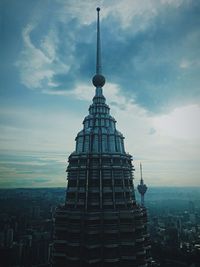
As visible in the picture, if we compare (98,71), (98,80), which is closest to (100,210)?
(98,80)

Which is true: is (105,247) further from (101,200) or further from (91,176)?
(91,176)

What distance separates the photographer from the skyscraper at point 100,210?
26297 millimetres

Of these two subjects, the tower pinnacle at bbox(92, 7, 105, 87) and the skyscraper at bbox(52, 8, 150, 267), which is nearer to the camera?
the skyscraper at bbox(52, 8, 150, 267)

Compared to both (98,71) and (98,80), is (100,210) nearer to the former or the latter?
(98,80)

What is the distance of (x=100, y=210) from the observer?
91.1 ft

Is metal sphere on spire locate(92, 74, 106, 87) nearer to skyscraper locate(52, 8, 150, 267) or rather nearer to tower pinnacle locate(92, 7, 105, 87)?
Answer: tower pinnacle locate(92, 7, 105, 87)

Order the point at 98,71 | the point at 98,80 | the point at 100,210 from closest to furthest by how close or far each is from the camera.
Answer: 1. the point at 100,210
2. the point at 98,80
3. the point at 98,71

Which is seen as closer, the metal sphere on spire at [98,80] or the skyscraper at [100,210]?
the skyscraper at [100,210]

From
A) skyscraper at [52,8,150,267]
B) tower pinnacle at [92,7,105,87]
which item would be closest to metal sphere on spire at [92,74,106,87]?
tower pinnacle at [92,7,105,87]

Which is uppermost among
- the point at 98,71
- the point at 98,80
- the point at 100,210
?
the point at 98,71

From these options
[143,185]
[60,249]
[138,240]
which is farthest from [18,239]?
[138,240]

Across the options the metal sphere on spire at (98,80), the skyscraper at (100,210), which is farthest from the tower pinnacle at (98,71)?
the skyscraper at (100,210)

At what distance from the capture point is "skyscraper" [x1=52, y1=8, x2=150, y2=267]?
26.3 meters

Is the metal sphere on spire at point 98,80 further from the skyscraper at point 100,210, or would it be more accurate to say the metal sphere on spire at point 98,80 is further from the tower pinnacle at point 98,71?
the skyscraper at point 100,210
